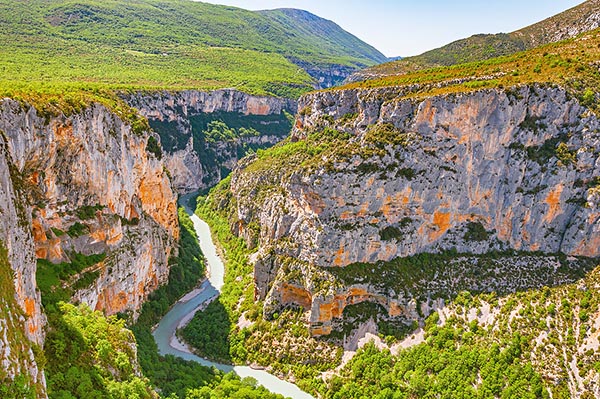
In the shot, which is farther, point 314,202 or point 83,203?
point 314,202

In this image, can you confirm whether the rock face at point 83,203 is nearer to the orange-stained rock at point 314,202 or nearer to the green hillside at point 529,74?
the orange-stained rock at point 314,202

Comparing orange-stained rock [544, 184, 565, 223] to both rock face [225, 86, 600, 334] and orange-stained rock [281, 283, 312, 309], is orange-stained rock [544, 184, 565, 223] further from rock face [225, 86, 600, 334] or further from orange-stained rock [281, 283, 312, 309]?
orange-stained rock [281, 283, 312, 309]

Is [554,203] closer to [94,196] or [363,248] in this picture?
[363,248]

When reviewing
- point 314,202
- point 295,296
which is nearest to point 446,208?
point 314,202

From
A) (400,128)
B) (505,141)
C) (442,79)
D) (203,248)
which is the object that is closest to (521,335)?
(505,141)

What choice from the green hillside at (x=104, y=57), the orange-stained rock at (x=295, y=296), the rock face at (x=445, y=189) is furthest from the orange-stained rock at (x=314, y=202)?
the green hillside at (x=104, y=57)

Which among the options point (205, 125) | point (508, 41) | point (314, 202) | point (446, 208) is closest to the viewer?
point (314, 202)

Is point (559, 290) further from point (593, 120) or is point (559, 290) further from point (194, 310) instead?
point (194, 310)
